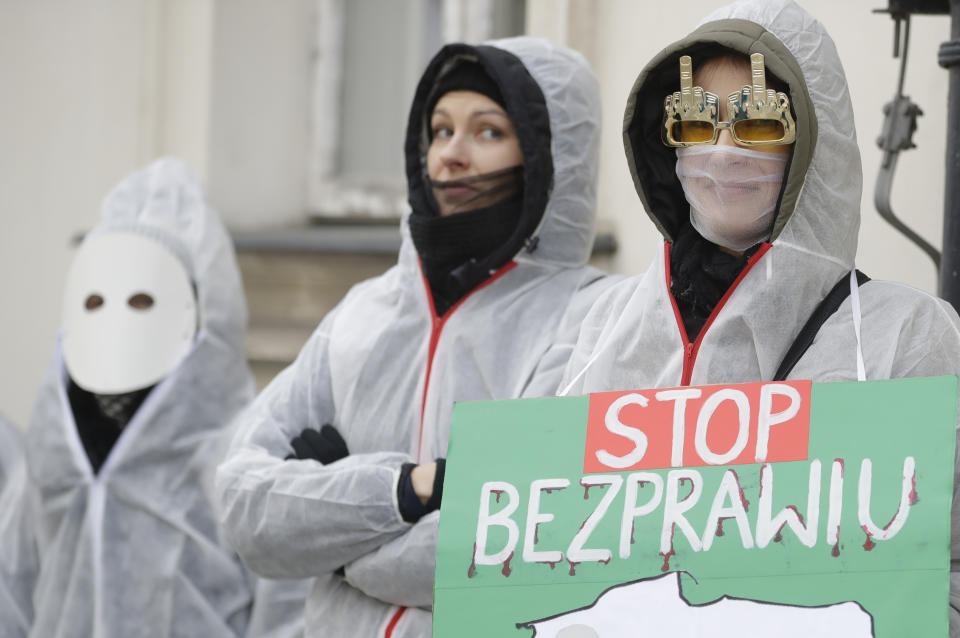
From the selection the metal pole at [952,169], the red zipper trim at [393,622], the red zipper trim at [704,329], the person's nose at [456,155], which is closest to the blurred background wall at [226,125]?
the person's nose at [456,155]

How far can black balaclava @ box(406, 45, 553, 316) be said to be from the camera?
2.38 meters

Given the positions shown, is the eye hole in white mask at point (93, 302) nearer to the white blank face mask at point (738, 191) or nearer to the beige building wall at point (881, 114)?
the beige building wall at point (881, 114)

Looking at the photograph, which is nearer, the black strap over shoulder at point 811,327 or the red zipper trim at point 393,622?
the black strap over shoulder at point 811,327

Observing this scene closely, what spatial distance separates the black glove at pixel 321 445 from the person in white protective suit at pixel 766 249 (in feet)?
2.28

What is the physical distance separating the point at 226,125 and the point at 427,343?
3.26 metres

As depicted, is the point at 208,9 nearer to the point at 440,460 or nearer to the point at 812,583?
the point at 440,460

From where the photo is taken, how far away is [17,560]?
355 cm

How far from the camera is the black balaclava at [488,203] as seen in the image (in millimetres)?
2377

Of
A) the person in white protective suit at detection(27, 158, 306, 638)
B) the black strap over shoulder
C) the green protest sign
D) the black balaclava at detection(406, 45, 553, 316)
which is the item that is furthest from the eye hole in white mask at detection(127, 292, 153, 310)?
the black strap over shoulder

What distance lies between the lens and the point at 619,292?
182cm

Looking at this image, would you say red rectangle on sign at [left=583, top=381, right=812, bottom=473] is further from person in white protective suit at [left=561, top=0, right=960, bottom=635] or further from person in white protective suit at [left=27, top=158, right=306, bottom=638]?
person in white protective suit at [left=27, top=158, right=306, bottom=638]

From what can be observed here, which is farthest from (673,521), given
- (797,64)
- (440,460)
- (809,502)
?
(440,460)

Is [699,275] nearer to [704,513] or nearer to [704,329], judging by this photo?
[704,329]

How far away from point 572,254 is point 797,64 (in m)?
0.90
